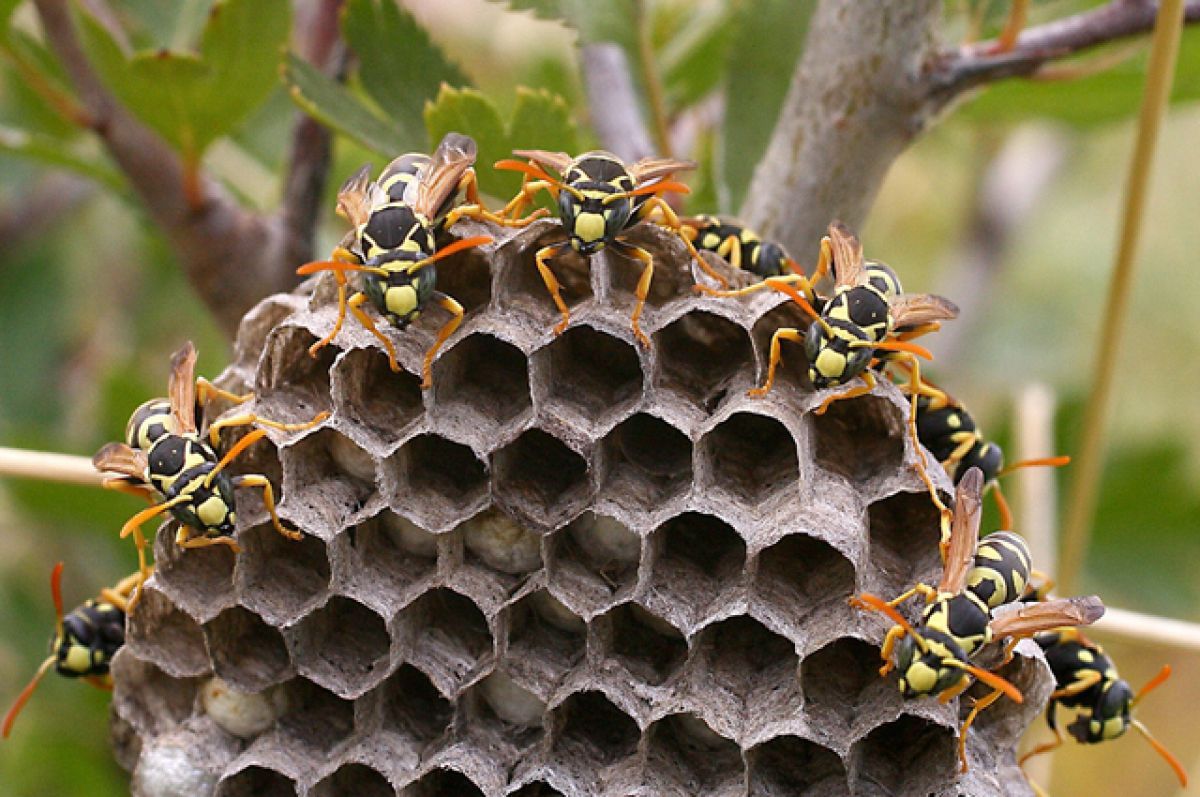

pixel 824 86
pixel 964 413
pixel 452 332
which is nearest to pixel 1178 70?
pixel 824 86

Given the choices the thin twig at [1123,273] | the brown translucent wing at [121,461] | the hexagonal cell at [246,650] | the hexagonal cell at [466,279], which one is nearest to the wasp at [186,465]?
the brown translucent wing at [121,461]

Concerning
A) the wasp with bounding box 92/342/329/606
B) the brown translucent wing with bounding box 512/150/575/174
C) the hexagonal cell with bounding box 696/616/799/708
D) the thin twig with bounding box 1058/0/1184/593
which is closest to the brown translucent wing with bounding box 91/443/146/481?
the wasp with bounding box 92/342/329/606

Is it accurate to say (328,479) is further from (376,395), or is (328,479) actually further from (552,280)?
(552,280)

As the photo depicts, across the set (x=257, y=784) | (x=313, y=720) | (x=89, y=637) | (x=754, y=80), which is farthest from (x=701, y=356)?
(x=89, y=637)

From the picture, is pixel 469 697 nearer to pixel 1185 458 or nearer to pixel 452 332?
pixel 452 332

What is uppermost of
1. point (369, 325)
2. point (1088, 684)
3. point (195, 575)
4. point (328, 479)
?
point (369, 325)

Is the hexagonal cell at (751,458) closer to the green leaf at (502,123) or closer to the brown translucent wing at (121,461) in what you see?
the green leaf at (502,123)
